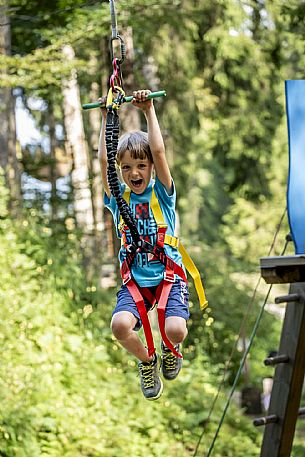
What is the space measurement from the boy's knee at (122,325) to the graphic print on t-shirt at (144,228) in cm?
28

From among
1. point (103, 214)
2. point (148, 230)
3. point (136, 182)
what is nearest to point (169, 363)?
point (148, 230)

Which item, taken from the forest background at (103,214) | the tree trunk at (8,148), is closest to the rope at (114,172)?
the forest background at (103,214)

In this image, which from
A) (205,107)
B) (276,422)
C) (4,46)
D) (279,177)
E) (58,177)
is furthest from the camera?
(279,177)

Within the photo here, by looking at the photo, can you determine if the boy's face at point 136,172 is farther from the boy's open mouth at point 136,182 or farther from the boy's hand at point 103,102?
the boy's hand at point 103,102

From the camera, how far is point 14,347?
28.8 ft

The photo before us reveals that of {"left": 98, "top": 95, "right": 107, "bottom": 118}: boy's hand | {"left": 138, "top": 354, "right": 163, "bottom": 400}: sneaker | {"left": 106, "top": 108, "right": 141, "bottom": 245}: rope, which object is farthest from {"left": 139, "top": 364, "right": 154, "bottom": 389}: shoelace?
{"left": 98, "top": 95, "right": 107, "bottom": 118}: boy's hand

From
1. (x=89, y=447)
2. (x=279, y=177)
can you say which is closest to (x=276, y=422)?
(x=89, y=447)

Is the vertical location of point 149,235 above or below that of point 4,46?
below

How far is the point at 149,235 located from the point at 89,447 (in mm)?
4725

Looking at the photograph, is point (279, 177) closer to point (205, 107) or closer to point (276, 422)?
point (205, 107)

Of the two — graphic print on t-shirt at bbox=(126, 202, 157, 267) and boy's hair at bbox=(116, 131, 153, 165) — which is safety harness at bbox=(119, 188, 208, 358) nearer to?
graphic print on t-shirt at bbox=(126, 202, 157, 267)

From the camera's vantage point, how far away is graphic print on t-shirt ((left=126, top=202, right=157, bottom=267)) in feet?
14.3

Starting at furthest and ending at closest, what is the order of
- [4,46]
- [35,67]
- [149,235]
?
[4,46] < [35,67] < [149,235]

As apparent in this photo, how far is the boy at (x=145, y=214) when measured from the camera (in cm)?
425
